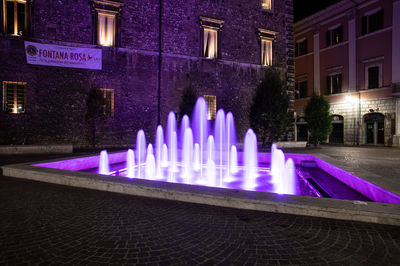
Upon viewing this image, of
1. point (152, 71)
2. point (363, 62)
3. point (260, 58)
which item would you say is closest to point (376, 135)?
point (363, 62)

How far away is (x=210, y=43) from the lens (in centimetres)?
1534

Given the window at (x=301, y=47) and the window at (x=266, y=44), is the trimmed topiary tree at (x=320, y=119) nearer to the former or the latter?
the window at (x=266, y=44)

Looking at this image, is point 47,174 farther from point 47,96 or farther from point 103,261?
point 47,96

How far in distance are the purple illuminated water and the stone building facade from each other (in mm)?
1169

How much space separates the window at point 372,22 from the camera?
16.7 metres

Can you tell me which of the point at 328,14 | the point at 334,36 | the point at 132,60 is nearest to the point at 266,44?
the point at 334,36

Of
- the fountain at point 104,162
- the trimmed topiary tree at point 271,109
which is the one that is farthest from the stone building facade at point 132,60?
the fountain at point 104,162

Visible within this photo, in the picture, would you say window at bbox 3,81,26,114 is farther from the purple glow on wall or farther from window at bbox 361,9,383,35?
window at bbox 361,9,383,35

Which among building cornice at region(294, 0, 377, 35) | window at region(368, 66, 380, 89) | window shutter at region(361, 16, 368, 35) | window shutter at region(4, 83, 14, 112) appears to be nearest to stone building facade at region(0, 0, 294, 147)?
window shutter at region(4, 83, 14, 112)

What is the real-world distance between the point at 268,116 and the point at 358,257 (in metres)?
10.8

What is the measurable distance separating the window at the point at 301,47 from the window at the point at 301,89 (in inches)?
121

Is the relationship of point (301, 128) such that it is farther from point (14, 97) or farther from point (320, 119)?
point (14, 97)

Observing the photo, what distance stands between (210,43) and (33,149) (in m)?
12.5

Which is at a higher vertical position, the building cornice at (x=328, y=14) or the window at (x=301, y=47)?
the building cornice at (x=328, y=14)
